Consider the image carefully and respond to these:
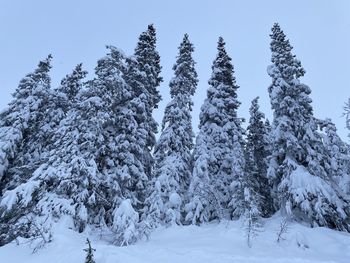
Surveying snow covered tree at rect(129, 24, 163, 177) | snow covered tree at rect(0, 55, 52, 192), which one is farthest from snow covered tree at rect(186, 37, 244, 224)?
snow covered tree at rect(0, 55, 52, 192)

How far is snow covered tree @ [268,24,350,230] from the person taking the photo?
17156 millimetres

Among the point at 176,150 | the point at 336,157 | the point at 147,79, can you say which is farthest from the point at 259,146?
the point at 147,79

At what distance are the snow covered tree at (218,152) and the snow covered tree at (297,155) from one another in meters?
2.72

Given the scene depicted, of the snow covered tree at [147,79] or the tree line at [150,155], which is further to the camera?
the snow covered tree at [147,79]

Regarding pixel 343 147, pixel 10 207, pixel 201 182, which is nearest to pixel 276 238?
pixel 201 182

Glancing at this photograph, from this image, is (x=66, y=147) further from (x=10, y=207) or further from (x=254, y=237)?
(x=254, y=237)

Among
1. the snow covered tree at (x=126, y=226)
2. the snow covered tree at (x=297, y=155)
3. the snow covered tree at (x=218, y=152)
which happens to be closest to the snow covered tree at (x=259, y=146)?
the snow covered tree at (x=218, y=152)

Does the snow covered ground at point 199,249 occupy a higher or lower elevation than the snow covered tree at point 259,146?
lower

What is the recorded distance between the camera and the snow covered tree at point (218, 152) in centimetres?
1917

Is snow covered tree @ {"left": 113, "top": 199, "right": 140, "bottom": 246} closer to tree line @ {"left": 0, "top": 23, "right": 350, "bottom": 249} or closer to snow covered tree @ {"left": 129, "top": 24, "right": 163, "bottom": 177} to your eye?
tree line @ {"left": 0, "top": 23, "right": 350, "bottom": 249}

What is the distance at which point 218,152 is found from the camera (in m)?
21.9

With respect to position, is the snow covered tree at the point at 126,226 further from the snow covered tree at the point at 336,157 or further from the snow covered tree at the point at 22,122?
the snow covered tree at the point at 336,157

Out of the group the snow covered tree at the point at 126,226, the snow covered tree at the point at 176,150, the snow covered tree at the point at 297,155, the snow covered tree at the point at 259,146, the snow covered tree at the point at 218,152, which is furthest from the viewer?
the snow covered tree at the point at 259,146

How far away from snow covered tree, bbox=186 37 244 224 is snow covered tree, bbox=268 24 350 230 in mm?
2717
